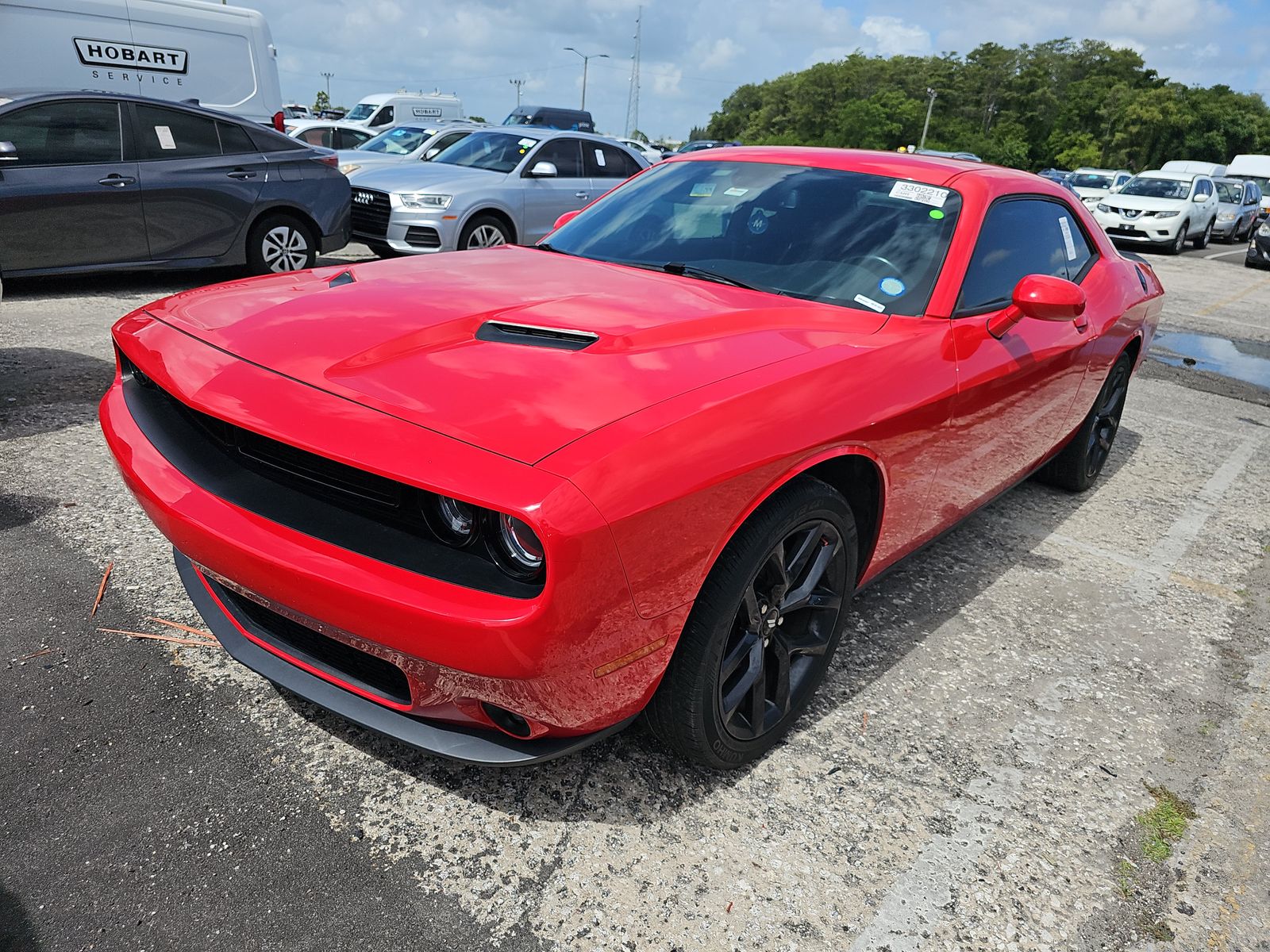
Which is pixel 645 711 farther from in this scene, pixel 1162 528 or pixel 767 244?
pixel 1162 528

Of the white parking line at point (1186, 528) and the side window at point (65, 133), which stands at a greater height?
the side window at point (65, 133)

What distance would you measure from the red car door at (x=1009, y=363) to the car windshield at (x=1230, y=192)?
21486mm

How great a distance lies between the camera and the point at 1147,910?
6.75ft

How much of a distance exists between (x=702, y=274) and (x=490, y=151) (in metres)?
7.49

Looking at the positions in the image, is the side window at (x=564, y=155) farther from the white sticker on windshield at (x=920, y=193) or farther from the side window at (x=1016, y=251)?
the white sticker on windshield at (x=920, y=193)

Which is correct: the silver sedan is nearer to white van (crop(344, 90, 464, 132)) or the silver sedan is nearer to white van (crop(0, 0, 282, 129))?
white van (crop(0, 0, 282, 129))

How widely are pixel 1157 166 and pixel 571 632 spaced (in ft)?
292

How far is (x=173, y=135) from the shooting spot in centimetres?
714

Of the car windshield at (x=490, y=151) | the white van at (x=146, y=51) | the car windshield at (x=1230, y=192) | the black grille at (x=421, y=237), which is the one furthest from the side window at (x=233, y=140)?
the car windshield at (x=1230, y=192)

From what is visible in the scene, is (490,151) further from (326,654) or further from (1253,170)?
(1253,170)

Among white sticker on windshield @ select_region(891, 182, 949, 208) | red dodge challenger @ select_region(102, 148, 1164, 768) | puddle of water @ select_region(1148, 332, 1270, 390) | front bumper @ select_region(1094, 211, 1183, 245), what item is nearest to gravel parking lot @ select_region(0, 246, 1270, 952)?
red dodge challenger @ select_region(102, 148, 1164, 768)

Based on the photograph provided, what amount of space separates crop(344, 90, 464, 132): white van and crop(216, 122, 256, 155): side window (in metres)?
13.6

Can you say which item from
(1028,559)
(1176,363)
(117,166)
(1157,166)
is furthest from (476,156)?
(1157,166)

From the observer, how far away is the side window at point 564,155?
31.5 feet
